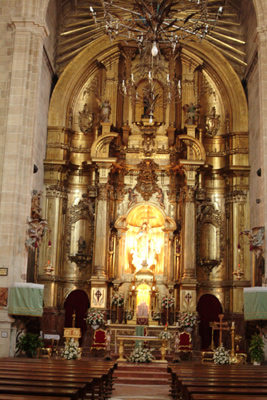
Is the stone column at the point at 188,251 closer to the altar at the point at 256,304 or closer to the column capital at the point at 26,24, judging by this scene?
the altar at the point at 256,304

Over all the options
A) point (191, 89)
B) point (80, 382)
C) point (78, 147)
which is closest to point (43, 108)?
point (78, 147)

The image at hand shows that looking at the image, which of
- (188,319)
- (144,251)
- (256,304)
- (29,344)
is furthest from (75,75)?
(256,304)

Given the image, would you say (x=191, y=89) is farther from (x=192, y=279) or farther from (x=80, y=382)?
(x=80, y=382)

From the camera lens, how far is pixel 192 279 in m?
21.9

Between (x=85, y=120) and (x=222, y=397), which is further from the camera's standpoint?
(x=85, y=120)

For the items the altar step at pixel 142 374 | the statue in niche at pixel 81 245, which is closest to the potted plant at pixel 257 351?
the altar step at pixel 142 374

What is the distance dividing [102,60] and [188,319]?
11762mm

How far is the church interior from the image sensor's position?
71.7 feet

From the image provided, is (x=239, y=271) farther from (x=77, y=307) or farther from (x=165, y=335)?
(x=77, y=307)

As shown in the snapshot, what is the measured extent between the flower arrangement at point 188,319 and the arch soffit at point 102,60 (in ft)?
26.0

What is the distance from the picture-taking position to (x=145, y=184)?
24125 millimetres

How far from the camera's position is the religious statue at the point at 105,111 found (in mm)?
23547

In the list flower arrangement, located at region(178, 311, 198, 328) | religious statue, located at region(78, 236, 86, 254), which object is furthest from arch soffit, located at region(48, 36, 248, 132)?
flower arrangement, located at region(178, 311, 198, 328)

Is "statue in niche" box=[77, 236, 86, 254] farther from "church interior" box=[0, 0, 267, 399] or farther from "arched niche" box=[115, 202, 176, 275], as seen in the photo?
"arched niche" box=[115, 202, 176, 275]
